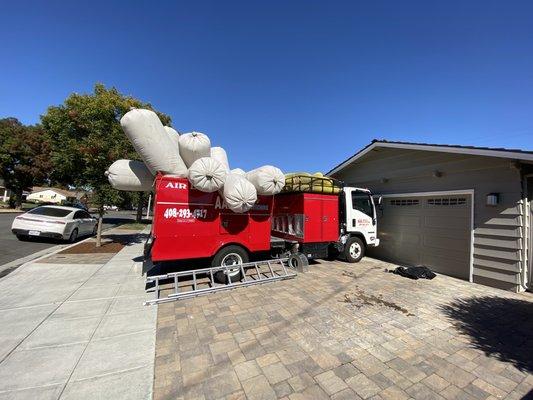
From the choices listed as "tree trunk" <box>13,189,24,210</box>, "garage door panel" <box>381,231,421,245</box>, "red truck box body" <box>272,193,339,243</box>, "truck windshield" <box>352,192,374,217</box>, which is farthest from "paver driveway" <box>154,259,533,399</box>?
"tree trunk" <box>13,189,24,210</box>

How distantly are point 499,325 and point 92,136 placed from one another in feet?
39.0

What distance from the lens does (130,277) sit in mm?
6562

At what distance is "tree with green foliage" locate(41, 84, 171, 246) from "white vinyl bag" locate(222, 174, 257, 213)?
5786 mm

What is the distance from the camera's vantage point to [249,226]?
6.43 metres

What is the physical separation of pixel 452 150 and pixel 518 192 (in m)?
1.71

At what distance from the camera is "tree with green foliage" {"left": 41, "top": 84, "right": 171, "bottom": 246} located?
9.06 meters

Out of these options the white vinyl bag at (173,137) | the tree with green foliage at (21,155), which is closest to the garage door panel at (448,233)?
the white vinyl bag at (173,137)

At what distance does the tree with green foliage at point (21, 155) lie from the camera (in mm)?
28742

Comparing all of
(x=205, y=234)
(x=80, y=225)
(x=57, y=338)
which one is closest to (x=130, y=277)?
(x=205, y=234)

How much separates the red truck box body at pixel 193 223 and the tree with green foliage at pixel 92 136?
5039 millimetres

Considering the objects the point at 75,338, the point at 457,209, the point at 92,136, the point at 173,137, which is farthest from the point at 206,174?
the point at 457,209

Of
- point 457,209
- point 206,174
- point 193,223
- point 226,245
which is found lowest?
point 226,245

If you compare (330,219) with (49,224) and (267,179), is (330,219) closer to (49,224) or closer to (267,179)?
(267,179)

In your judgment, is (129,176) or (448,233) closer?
(129,176)
